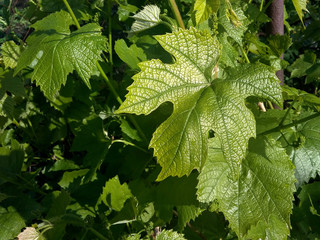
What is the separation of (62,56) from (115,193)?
1.84ft

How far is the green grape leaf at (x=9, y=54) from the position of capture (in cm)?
163

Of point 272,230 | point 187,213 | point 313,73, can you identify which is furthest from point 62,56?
point 313,73

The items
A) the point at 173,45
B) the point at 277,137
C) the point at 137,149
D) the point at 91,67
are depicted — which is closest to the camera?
the point at 173,45

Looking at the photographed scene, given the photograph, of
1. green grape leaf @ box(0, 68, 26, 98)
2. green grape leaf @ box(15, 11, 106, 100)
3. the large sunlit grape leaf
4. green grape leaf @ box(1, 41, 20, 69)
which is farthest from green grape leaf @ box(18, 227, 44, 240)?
green grape leaf @ box(1, 41, 20, 69)

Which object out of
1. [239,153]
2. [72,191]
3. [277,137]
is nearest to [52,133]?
[72,191]

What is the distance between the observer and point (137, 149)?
1609 millimetres

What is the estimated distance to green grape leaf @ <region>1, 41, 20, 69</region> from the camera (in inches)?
64.0

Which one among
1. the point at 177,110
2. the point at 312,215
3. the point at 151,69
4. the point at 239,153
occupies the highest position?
the point at 151,69

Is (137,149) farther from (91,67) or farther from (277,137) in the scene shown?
Result: (277,137)

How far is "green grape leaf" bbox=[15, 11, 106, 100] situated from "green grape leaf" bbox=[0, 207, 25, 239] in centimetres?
64

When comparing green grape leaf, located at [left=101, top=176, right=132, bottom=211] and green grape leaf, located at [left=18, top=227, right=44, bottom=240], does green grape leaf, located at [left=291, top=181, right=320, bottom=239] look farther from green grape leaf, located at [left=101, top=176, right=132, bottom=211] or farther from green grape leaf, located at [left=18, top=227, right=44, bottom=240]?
green grape leaf, located at [left=18, top=227, right=44, bottom=240]

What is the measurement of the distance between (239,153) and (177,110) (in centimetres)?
19

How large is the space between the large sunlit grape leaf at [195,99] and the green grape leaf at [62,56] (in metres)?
0.36

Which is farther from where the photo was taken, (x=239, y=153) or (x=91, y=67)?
(x=91, y=67)
